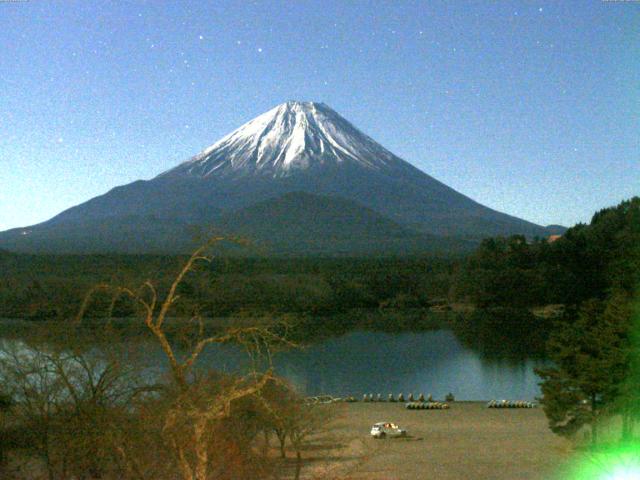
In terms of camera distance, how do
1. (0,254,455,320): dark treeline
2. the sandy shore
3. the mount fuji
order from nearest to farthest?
1. the sandy shore
2. (0,254,455,320): dark treeline
3. the mount fuji

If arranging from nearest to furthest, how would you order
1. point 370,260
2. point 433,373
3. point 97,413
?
point 97,413 < point 433,373 < point 370,260

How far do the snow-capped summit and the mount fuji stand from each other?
4.9 inches

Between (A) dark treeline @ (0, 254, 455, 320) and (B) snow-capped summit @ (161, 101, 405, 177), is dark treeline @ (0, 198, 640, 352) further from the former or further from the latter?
(B) snow-capped summit @ (161, 101, 405, 177)

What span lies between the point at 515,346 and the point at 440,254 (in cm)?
3250

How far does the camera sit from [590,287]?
4003 cm

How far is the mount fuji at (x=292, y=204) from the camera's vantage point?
69.2m

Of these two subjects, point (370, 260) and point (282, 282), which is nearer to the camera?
point (282, 282)

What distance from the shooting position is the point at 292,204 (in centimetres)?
7975

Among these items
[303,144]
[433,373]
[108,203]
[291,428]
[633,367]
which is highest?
[303,144]

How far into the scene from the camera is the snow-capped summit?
308 feet

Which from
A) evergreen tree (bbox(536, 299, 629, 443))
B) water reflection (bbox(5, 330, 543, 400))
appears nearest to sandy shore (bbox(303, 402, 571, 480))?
evergreen tree (bbox(536, 299, 629, 443))

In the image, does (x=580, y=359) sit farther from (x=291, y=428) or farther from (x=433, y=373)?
(x=433, y=373)

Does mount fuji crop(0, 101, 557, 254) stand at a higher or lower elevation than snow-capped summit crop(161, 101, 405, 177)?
lower

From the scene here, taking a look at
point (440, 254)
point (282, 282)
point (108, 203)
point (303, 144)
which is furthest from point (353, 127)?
point (282, 282)
